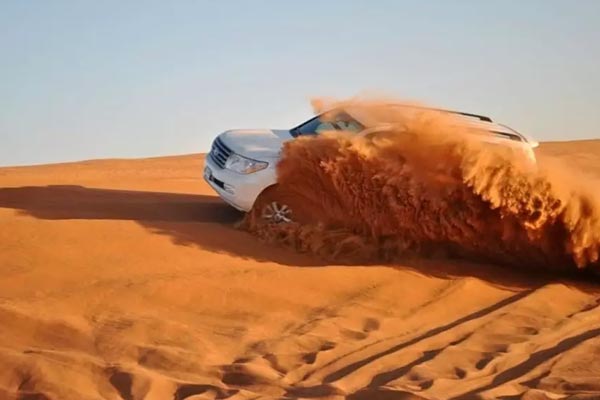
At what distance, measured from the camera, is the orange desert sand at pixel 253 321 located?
17.5 feet

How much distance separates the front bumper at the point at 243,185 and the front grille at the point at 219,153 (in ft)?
0.53

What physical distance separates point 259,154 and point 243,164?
0.73ft

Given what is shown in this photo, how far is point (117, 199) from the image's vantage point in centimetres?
1197

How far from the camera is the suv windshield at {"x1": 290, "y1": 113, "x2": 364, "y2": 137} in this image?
10.3 meters

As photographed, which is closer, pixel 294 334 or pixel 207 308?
pixel 294 334

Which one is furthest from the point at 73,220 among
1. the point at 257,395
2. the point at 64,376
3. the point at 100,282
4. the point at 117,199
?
the point at 257,395

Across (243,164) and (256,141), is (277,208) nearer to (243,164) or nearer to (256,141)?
(243,164)

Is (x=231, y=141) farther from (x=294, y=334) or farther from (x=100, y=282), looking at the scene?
(x=294, y=334)

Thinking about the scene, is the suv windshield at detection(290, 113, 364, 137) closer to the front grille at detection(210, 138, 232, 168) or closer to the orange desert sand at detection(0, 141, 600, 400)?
the front grille at detection(210, 138, 232, 168)

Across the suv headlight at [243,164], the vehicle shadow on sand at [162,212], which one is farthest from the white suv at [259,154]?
the vehicle shadow on sand at [162,212]

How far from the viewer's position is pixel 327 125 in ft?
34.7

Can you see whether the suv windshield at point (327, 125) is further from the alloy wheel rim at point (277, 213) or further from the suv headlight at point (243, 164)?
the alloy wheel rim at point (277, 213)

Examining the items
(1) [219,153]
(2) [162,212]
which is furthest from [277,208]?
(2) [162,212]

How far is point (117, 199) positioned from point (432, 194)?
5.02 m
